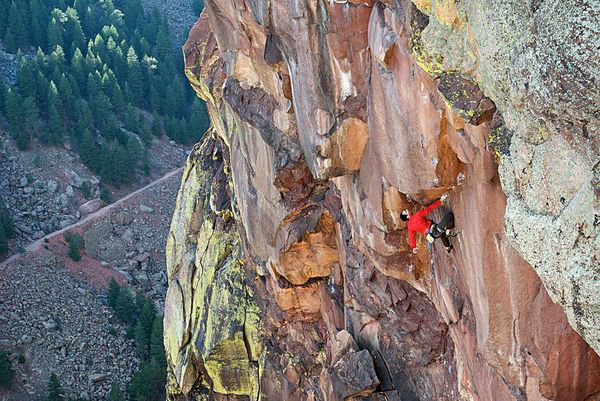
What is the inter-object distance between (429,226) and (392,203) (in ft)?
4.21

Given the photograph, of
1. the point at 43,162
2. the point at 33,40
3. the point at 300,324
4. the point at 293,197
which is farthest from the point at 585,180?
the point at 33,40

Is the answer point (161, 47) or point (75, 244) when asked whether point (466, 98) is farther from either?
point (161, 47)

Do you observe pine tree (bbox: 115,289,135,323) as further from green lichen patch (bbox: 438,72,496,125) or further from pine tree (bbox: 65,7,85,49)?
green lichen patch (bbox: 438,72,496,125)

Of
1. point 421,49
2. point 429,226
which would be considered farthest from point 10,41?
point 421,49

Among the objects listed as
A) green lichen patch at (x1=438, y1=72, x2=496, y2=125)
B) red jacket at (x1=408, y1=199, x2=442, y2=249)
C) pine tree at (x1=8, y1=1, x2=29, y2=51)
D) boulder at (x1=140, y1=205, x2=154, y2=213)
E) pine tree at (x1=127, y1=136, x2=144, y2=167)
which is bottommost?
boulder at (x1=140, y1=205, x2=154, y2=213)

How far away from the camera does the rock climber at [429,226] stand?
13.3 meters

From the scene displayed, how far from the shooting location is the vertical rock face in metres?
8.73

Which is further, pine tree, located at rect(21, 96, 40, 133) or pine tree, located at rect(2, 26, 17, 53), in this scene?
pine tree, located at rect(2, 26, 17, 53)

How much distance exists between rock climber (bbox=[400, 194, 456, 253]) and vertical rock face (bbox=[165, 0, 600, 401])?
0.22 metres

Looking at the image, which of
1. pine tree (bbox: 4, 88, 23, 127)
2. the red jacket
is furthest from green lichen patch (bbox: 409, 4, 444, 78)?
pine tree (bbox: 4, 88, 23, 127)

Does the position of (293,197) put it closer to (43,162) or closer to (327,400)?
(327,400)

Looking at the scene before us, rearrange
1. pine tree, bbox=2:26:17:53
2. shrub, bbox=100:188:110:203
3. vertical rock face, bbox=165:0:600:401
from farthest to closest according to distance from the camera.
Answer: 1. pine tree, bbox=2:26:17:53
2. shrub, bbox=100:188:110:203
3. vertical rock face, bbox=165:0:600:401

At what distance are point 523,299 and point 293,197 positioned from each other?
34.1 ft

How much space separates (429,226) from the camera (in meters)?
14.1
